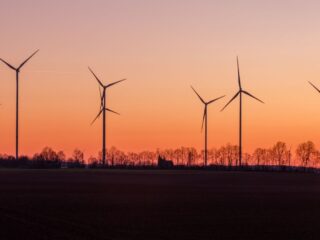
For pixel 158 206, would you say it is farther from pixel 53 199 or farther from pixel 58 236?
pixel 58 236

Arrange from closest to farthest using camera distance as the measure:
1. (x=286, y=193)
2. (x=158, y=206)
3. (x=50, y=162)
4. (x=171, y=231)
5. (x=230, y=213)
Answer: (x=171, y=231) → (x=230, y=213) → (x=158, y=206) → (x=286, y=193) → (x=50, y=162)

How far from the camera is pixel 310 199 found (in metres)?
61.2

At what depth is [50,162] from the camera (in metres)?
172

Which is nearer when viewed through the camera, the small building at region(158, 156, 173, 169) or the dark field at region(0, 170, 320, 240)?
the dark field at region(0, 170, 320, 240)

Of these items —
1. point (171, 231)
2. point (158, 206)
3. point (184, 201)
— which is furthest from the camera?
point (184, 201)

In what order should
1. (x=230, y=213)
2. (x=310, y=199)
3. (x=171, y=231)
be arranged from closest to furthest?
1. (x=171, y=231)
2. (x=230, y=213)
3. (x=310, y=199)

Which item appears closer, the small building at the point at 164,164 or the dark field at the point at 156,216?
the dark field at the point at 156,216

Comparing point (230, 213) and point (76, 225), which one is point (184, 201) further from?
point (76, 225)

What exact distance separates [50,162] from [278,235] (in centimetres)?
13893

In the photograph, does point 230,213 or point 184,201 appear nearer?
point 230,213

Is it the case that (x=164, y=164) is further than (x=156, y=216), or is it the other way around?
(x=164, y=164)

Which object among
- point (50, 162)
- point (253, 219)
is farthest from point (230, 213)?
point (50, 162)

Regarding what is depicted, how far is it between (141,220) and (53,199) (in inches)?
660

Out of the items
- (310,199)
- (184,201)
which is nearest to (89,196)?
(184,201)
